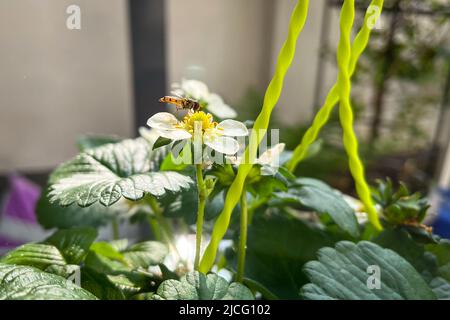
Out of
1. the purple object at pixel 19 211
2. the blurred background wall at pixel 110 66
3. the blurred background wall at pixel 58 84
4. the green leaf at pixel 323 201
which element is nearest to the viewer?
the green leaf at pixel 323 201

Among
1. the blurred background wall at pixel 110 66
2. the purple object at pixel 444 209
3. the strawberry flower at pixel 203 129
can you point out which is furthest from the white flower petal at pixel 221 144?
the purple object at pixel 444 209

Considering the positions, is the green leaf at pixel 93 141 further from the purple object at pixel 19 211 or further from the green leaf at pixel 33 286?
the purple object at pixel 19 211

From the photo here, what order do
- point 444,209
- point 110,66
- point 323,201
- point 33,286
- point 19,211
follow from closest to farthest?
1. point 33,286
2. point 323,201
3. point 444,209
4. point 19,211
5. point 110,66

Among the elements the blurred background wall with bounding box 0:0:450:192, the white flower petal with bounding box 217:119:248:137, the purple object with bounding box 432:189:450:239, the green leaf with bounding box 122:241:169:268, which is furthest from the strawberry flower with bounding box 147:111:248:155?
the purple object with bounding box 432:189:450:239

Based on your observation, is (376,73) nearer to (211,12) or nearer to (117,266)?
(211,12)

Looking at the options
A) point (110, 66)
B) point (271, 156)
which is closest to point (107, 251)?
point (271, 156)

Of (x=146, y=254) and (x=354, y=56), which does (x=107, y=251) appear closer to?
(x=146, y=254)
